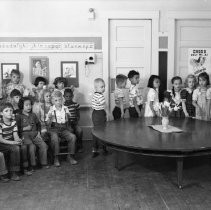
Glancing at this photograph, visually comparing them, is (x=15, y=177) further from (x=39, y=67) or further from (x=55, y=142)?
(x=39, y=67)

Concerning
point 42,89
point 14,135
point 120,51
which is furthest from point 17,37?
point 14,135

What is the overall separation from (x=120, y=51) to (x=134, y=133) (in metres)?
2.50

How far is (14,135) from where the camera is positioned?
167 inches

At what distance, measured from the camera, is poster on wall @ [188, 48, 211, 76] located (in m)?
6.14

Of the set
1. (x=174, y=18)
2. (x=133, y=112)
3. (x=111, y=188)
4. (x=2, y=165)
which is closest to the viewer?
(x=111, y=188)

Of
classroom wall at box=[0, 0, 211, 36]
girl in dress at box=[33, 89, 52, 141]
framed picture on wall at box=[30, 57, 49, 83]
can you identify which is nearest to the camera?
girl in dress at box=[33, 89, 52, 141]

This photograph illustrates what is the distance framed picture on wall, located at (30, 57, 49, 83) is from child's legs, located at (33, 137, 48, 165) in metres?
1.76

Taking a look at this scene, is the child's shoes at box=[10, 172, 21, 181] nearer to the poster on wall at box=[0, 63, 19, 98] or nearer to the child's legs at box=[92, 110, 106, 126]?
the child's legs at box=[92, 110, 106, 126]

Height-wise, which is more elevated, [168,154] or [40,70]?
[40,70]

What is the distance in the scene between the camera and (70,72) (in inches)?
237

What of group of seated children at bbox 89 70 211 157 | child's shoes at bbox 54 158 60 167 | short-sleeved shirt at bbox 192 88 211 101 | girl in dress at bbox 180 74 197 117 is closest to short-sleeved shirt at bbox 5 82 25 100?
child's shoes at bbox 54 158 60 167

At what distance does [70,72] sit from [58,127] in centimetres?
154

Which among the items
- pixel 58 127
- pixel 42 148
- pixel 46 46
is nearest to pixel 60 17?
pixel 46 46

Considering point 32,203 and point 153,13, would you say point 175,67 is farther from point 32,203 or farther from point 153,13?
point 32,203
